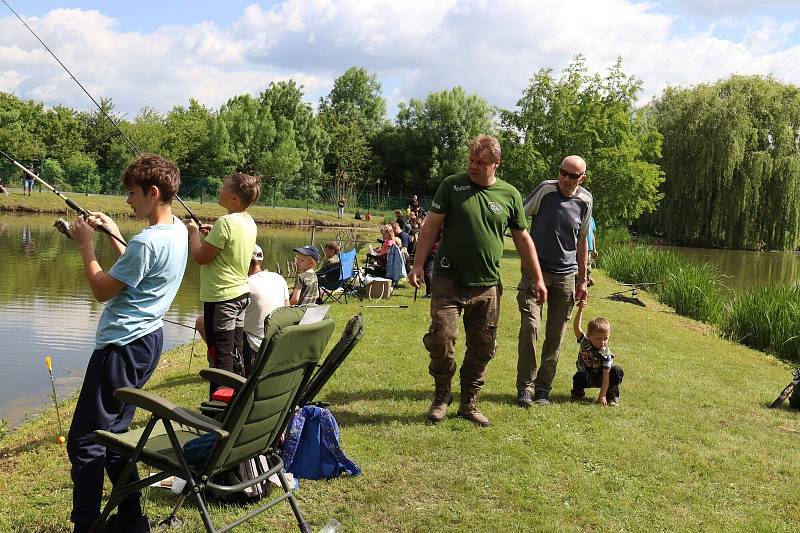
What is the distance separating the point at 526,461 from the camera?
514 centimetres

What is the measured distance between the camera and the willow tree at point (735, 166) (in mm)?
33719

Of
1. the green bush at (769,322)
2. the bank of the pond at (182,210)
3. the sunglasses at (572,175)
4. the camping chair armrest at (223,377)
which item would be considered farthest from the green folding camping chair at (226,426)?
the bank of the pond at (182,210)

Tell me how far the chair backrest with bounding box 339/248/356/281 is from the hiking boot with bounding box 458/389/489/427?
796 centimetres

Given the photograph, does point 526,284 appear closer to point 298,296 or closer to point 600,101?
point 298,296

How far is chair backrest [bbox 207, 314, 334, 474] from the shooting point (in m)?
3.29

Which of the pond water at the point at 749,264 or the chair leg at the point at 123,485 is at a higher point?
the chair leg at the point at 123,485

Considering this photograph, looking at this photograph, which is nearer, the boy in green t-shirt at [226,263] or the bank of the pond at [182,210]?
the boy in green t-shirt at [226,263]

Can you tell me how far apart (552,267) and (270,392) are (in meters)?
3.58

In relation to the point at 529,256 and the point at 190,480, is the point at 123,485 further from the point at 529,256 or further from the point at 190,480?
the point at 529,256

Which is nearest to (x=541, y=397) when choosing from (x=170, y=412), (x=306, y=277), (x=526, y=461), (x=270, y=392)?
(x=526, y=461)

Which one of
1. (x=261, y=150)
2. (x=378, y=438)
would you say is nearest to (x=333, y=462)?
(x=378, y=438)

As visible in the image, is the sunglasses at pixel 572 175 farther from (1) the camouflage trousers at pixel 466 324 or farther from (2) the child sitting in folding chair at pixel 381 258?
(2) the child sitting in folding chair at pixel 381 258

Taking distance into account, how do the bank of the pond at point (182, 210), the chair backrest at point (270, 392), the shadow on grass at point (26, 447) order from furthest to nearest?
the bank of the pond at point (182, 210) < the shadow on grass at point (26, 447) < the chair backrest at point (270, 392)

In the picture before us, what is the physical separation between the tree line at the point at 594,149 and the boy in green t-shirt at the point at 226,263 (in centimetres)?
2369
